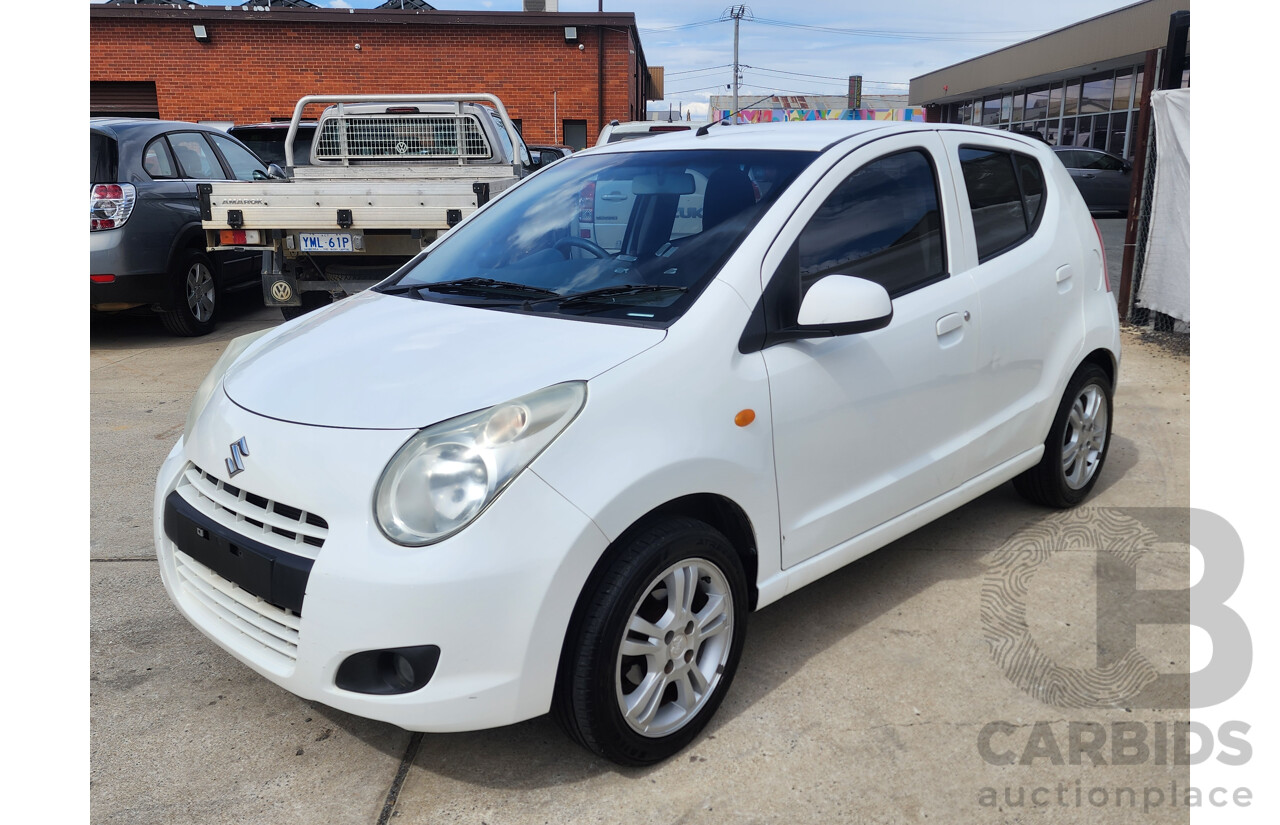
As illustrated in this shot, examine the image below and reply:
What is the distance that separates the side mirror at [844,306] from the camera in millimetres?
2662

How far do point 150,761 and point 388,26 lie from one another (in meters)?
23.1

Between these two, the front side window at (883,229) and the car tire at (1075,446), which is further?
the car tire at (1075,446)

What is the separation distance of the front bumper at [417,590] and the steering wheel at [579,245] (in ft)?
3.85

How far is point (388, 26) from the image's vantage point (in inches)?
896

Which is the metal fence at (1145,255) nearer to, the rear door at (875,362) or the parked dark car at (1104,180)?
the rear door at (875,362)

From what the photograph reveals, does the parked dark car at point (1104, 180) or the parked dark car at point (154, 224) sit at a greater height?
the parked dark car at point (1104, 180)

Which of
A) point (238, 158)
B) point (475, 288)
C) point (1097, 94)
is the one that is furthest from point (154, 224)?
point (1097, 94)

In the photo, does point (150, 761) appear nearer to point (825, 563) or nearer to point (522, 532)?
point (522, 532)

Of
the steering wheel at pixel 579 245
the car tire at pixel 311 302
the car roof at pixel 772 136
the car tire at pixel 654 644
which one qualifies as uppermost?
the car roof at pixel 772 136

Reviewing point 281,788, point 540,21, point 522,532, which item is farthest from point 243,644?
point 540,21

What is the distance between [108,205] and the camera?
24.6ft

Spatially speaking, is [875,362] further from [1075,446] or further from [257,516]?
[257,516]

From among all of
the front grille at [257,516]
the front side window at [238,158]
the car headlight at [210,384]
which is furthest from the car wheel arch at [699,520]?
the front side window at [238,158]

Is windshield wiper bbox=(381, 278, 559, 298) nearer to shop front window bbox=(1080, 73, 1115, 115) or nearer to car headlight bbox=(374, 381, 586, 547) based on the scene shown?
car headlight bbox=(374, 381, 586, 547)
